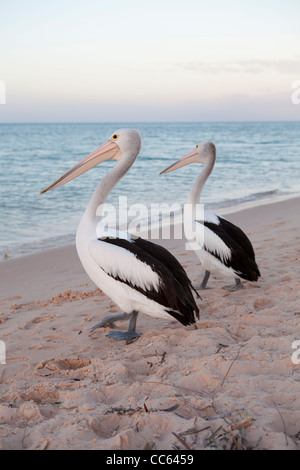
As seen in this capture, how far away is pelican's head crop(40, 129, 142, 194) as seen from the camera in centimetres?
399

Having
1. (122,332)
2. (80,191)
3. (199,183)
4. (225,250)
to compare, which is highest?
(199,183)

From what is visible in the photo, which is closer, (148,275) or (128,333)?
(148,275)

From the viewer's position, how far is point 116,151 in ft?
13.4

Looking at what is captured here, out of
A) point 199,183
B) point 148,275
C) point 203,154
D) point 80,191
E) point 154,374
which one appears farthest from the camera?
point 80,191

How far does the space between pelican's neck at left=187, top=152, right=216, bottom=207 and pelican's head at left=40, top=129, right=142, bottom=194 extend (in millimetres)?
1286

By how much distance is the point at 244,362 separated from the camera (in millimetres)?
2873

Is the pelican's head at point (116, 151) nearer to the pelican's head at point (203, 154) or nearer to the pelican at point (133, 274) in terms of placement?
the pelican at point (133, 274)

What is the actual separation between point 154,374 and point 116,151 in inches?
81.5

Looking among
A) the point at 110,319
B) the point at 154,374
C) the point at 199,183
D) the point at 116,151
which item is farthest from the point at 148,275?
the point at 199,183

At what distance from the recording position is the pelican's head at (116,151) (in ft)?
13.1

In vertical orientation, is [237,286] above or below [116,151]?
below

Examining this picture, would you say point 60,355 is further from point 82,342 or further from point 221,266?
point 221,266

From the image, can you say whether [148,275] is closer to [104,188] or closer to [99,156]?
[104,188]

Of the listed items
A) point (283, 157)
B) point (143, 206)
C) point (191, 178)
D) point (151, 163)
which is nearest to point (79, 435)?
point (143, 206)
